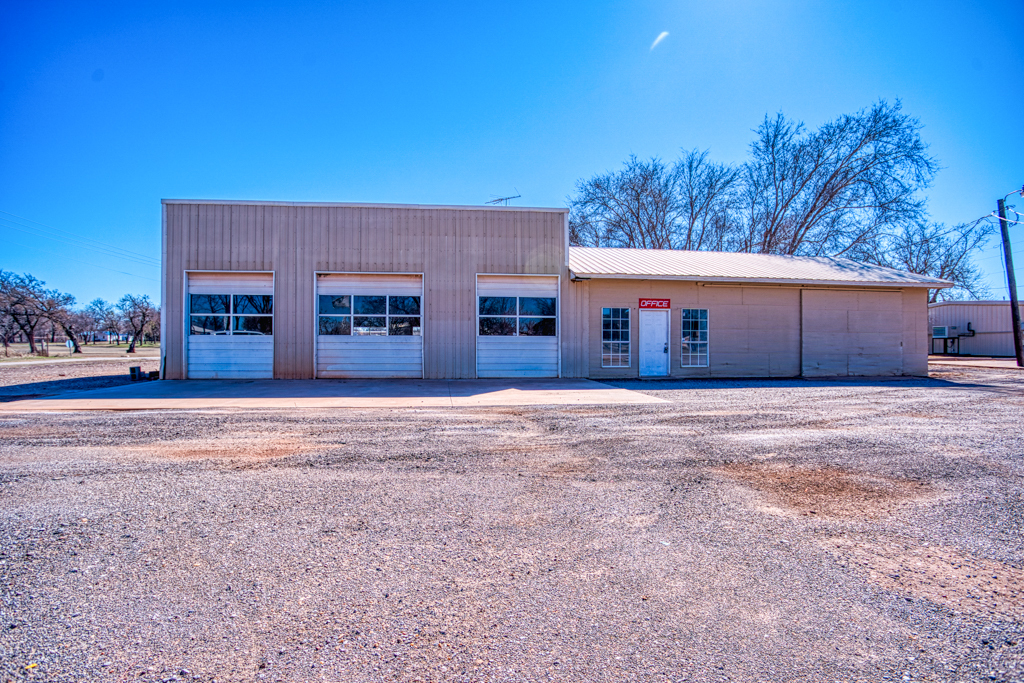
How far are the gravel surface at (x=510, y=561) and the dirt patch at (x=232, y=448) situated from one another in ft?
0.17

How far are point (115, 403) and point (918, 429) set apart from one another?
1213 cm

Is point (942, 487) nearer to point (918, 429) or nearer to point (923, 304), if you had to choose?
point (918, 429)

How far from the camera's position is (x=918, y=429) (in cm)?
671

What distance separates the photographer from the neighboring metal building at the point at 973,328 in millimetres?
30578

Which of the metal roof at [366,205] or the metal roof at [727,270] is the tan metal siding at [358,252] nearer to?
the metal roof at [366,205]

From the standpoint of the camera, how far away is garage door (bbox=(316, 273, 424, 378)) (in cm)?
1423

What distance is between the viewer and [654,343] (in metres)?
15.3

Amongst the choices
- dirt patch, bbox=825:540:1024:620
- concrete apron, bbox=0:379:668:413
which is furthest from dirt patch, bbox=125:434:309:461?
dirt patch, bbox=825:540:1024:620

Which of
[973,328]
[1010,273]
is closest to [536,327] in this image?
[1010,273]

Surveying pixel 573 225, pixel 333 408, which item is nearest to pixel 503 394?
pixel 333 408

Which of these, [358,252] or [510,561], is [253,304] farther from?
→ [510,561]

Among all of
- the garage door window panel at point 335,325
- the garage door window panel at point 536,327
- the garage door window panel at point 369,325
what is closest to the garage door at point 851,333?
the garage door window panel at point 536,327

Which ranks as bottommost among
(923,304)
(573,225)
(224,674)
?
(224,674)

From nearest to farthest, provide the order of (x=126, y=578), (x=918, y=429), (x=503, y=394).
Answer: (x=126, y=578) → (x=918, y=429) → (x=503, y=394)
